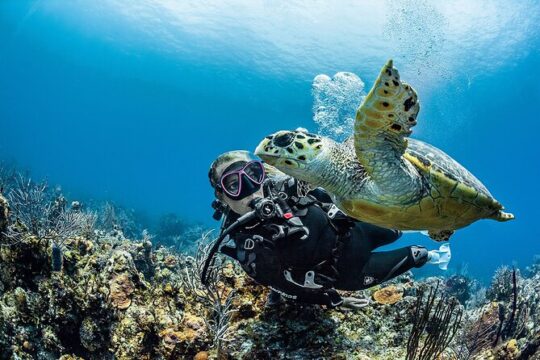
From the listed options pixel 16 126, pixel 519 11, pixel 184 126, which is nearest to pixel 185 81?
pixel 184 126

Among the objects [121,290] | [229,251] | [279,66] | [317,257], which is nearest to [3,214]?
[121,290]

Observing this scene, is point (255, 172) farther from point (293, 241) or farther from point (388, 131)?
point (388, 131)

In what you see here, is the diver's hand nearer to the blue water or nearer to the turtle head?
the turtle head

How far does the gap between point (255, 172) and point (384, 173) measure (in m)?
1.21

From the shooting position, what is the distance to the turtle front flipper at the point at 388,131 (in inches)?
83.0

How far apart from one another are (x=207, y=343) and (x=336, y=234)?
1.53m

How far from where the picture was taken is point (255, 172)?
3281 mm

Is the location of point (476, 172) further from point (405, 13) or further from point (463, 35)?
point (405, 13)

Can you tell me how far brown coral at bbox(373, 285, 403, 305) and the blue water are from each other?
69.2 ft

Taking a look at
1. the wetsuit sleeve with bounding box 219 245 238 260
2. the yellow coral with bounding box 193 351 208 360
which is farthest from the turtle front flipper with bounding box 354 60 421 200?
the yellow coral with bounding box 193 351 208 360

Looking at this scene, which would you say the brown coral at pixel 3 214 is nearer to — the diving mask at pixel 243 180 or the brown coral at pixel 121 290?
the brown coral at pixel 121 290

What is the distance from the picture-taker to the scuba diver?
2.96 m

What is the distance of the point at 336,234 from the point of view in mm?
3271

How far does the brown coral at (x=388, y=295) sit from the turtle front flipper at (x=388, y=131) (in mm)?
1557
